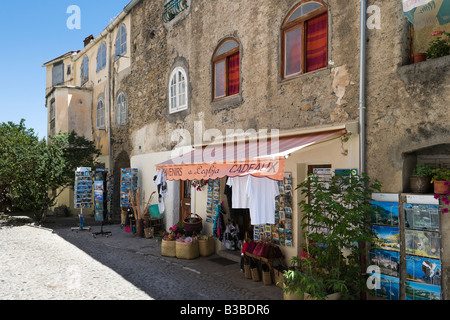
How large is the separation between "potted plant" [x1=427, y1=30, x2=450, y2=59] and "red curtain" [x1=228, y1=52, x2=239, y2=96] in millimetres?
4606

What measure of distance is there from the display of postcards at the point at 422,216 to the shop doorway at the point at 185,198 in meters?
7.34

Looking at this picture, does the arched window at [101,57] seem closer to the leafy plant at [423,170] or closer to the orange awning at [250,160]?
the orange awning at [250,160]

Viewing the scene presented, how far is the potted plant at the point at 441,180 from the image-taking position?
4.76 meters

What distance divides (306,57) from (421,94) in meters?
2.55

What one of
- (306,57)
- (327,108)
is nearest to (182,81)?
(306,57)

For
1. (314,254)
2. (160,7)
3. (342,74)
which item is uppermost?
(160,7)

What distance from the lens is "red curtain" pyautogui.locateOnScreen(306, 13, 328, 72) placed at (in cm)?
670

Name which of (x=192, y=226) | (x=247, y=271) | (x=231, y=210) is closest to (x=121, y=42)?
(x=192, y=226)

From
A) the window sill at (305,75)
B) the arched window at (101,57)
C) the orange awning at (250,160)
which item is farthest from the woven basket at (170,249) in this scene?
the arched window at (101,57)

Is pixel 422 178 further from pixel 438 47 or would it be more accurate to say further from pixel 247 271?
pixel 247 271

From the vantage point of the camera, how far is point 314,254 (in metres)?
6.28

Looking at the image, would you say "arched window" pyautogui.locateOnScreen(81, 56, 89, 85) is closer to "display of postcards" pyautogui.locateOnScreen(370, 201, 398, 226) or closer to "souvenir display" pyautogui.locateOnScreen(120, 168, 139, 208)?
"souvenir display" pyautogui.locateOnScreen(120, 168, 139, 208)

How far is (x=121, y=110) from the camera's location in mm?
15242

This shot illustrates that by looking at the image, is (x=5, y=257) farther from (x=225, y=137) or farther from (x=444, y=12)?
(x=444, y=12)
